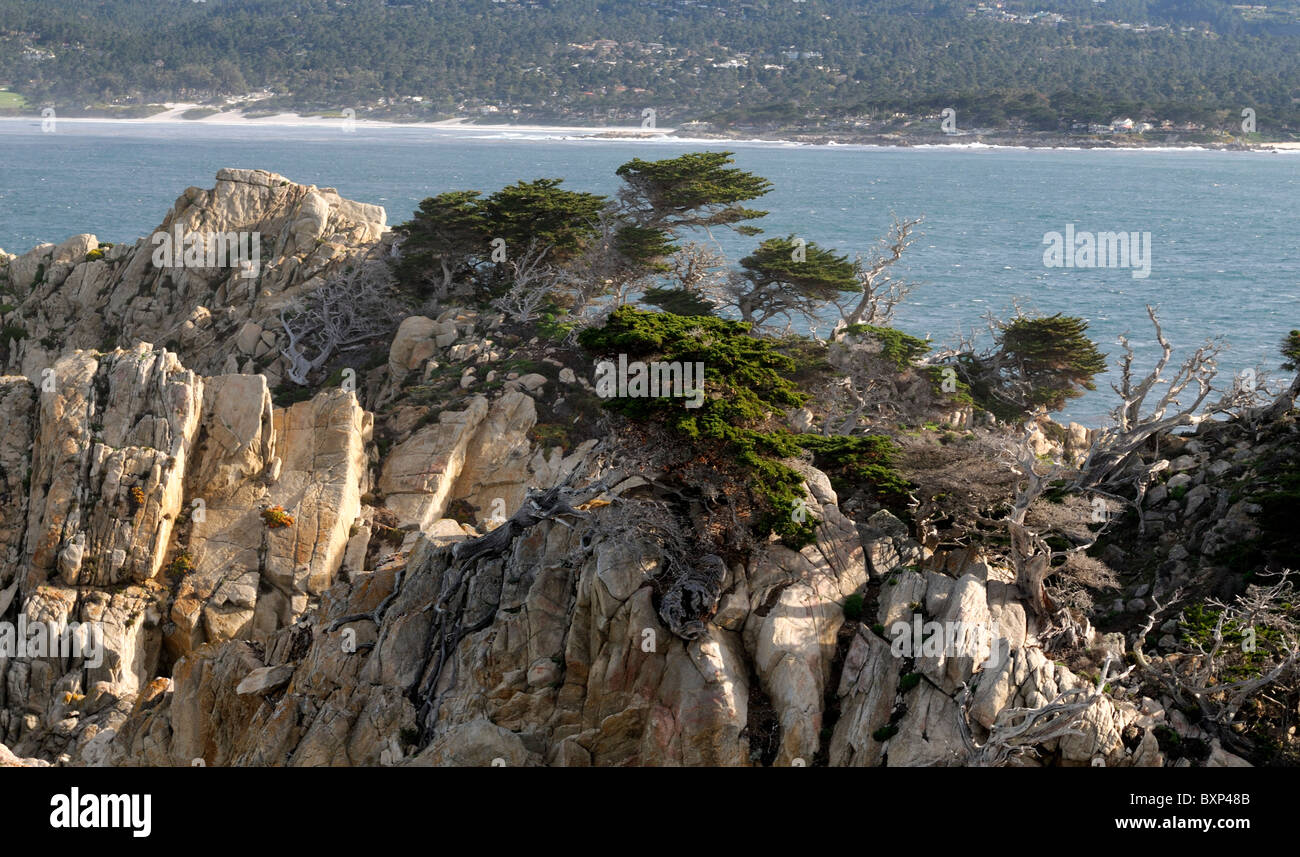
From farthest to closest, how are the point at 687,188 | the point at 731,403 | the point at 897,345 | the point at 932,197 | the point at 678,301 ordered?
the point at 932,197
the point at 687,188
the point at 678,301
the point at 897,345
the point at 731,403

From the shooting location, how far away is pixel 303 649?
2053cm

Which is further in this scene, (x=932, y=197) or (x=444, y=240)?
(x=932, y=197)

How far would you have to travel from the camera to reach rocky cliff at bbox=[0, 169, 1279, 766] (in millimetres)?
15625

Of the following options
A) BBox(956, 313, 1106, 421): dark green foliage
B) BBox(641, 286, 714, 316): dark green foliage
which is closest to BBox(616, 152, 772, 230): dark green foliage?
BBox(641, 286, 714, 316): dark green foliage

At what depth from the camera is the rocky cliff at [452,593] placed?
15625 millimetres

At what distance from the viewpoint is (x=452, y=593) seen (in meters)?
19.0

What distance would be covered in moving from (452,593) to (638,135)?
163m

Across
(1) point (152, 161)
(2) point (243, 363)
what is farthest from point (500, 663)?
(1) point (152, 161)

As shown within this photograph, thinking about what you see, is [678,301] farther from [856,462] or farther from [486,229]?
[856,462]

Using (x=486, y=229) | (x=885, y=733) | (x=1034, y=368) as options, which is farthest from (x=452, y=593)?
(x=1034, y=368)

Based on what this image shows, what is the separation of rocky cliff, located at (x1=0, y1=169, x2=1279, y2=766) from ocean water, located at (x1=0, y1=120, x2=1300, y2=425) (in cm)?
2299

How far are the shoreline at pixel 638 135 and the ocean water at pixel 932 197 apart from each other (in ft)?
4.18

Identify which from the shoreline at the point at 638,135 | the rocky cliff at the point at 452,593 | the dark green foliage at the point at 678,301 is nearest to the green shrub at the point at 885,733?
the rocky cliff at the point at 452,593

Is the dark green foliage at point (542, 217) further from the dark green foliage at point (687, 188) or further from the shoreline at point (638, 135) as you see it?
the shoreline at point (638, 135)
